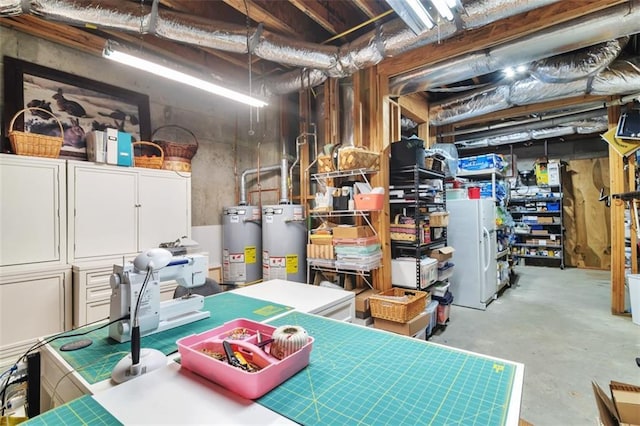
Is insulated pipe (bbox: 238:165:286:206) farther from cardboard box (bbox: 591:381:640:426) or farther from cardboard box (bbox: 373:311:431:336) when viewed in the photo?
cardboard box (bbox: 591:381:640:426)

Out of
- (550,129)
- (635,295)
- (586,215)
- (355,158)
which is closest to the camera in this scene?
(355,158)

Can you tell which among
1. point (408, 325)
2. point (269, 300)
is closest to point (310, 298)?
point (269, 300)

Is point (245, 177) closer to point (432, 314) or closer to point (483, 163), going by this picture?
point (432, 314)

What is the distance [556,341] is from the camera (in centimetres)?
331

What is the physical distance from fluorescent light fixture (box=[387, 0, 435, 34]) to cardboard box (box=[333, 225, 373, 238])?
184cm

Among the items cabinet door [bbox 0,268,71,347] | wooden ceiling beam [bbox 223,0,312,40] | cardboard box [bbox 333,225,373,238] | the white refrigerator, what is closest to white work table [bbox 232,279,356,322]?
cardboard box [bbox 333,225,373,238]

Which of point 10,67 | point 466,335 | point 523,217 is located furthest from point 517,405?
point 523,217

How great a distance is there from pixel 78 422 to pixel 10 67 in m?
3.43

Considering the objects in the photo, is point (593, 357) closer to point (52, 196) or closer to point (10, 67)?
point (52, 196)

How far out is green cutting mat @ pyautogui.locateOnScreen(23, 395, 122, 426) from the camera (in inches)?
32.1

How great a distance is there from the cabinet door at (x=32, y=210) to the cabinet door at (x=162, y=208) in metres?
0.65

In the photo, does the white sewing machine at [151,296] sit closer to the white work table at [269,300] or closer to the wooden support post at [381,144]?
the white work table at [269,300]

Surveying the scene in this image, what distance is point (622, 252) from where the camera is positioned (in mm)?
4020

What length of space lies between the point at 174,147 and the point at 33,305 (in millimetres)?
1924
